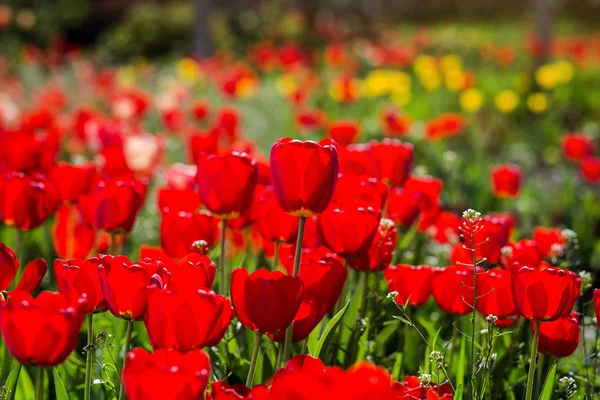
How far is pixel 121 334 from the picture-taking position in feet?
6.79

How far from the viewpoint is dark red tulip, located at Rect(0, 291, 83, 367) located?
1163mm

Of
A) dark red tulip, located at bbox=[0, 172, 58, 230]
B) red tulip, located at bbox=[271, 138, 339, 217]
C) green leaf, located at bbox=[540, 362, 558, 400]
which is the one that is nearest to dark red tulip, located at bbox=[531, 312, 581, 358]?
green leaf, located at bbox=[540, 362, 558, 400]

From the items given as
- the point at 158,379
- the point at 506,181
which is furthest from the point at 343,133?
the point at 158,379

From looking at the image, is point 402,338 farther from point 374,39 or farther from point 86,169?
point 374,39

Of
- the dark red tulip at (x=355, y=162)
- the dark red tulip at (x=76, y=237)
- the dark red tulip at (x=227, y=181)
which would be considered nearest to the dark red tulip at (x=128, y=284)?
the dark red tulip at (x=227, y=181)

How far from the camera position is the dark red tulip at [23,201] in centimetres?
201

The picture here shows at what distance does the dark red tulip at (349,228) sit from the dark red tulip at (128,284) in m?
0.43

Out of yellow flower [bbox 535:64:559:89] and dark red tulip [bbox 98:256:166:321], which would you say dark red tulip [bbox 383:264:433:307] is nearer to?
dark red tulip [bbox 98:256:166:321]

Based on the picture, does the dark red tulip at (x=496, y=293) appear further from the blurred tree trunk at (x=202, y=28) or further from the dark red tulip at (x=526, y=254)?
the blurred tree trunk at (x=202, y=28)

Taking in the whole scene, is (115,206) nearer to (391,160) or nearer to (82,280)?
(82,280)

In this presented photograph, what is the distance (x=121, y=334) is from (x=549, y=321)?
1077 mm

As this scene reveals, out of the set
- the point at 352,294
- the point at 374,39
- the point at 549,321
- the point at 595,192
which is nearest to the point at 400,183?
the point at 352,294

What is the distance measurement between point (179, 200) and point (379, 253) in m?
0.66

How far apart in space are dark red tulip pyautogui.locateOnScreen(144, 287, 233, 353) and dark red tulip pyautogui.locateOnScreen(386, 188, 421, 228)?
3.56 ft
